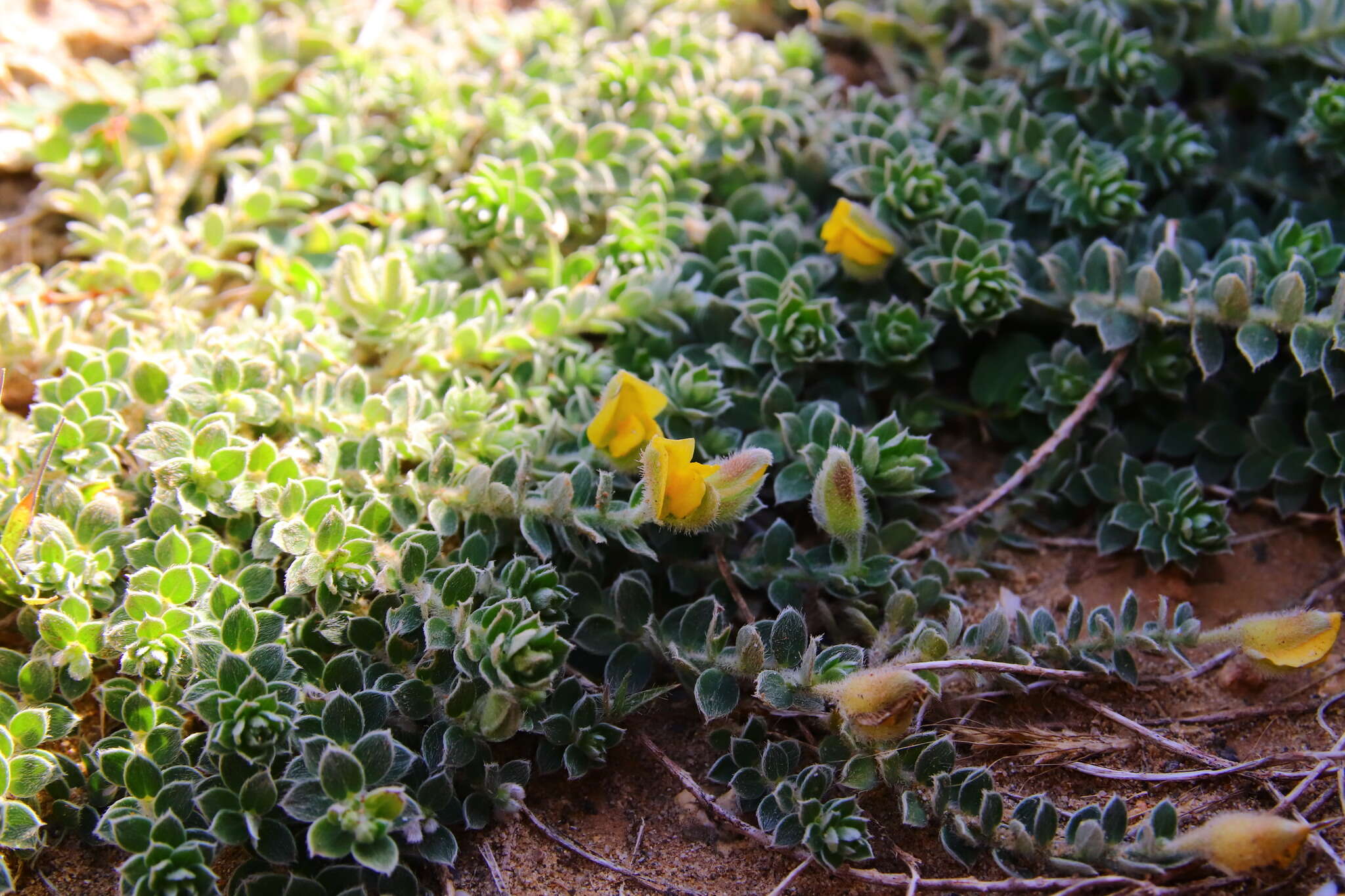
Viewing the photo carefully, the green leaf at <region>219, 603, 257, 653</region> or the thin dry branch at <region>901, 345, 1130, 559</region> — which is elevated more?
the green leaf at <region>219, 603, 257, 653</region>

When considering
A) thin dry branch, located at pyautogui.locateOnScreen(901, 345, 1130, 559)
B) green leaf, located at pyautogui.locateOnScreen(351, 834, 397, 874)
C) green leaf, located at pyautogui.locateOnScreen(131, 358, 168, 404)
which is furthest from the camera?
thin dry branch, located at pyautogui.locateOnScreen(901, 345, 1130, 559)

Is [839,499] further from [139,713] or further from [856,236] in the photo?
[139,713]

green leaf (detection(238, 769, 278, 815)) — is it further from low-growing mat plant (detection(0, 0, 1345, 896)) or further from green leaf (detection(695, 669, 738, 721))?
green leaf (detection(695, 669, 738, 721))

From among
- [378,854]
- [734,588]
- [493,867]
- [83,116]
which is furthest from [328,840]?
[83,116]

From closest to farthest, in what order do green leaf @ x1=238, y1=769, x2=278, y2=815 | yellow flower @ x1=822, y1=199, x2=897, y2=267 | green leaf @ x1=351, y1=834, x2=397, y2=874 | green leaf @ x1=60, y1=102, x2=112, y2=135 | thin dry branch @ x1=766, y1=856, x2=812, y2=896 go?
1. green leaf @ x1=351, y1=834, x2=397, y2=874
2. green leaf @ x1=238, y1=769, x2=278, y2=815
3. thin dry branch @ x1=766, y1=856, x2=812, y2=896
4. yellow flower @ x1=822, y1=199, x2=897, y2=267
5. green leaf @ x1=60, y1=102, x2=112, y2=135

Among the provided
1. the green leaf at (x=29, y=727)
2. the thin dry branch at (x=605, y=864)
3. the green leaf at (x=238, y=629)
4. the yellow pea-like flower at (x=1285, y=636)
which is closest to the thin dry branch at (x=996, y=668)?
the yellow pea-like flower at (x=1285, y=636)

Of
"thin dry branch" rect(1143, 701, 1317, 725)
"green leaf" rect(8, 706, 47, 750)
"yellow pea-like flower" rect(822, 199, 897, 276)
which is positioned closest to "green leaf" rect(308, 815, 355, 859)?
"green leaf" rect(8, 706, 47, 750)

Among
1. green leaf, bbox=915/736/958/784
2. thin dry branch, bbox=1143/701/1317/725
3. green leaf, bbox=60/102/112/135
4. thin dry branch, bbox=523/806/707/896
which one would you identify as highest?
green leaf, bbox=60/102/112/135

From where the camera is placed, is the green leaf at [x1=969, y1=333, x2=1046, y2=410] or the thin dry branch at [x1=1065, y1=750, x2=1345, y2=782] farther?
the green leaf at [x1=969, y1=333, x2=1046, y2=410]
